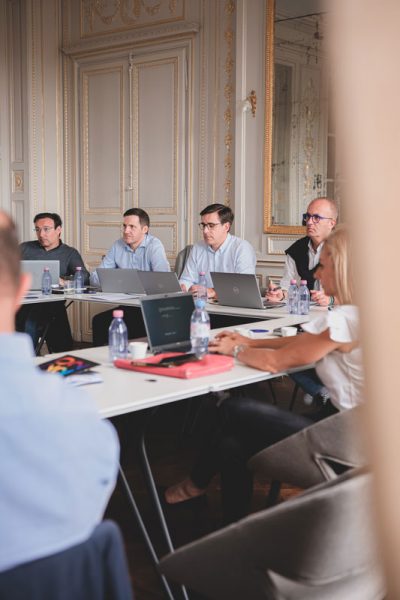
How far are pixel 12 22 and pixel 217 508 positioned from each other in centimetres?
606

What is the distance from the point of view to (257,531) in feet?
4.49

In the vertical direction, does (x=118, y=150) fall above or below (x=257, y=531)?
above

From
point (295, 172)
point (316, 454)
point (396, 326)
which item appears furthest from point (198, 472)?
point (295, 172)

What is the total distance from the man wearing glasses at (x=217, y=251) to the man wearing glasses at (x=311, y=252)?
0.40 meters

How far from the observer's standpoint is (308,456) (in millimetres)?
2236

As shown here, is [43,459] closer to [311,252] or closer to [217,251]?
[311,252]

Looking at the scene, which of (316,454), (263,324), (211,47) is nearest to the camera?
(316,454)

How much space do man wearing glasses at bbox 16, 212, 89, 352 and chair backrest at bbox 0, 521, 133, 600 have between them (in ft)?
14.2

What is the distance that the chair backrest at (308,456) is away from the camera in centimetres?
215

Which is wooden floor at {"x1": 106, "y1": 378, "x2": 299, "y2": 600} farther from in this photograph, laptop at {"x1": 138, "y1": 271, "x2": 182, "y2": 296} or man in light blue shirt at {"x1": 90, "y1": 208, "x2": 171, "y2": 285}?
man in light blue shirt at {"x1": 90, "y1": 208, "x2": 171, "y2": 285}

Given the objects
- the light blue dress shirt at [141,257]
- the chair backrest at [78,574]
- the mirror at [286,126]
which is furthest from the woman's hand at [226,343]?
the mirror at [286,126]

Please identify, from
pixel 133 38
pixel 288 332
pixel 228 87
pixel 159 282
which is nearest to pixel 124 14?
pixel 133 38

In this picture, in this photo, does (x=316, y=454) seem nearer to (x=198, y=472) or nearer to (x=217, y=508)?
(x=198, y=472)

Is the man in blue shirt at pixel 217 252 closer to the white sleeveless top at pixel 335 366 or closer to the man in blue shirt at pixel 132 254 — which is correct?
the man in blue shirt at pixel 132 254
